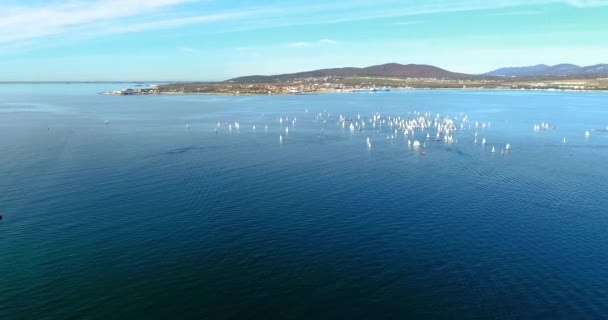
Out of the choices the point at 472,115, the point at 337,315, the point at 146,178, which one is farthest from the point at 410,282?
the point at 472,115

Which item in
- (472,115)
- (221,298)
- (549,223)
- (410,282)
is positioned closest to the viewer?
(221,298)

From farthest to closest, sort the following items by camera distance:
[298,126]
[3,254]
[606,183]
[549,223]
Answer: [298,126], [606,183], [549,223], [3,254]

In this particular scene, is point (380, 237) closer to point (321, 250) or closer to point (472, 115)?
point (321, 250)

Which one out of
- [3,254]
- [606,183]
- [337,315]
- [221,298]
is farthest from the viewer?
[606,183]

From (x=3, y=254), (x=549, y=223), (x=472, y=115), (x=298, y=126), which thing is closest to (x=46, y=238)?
(x=3, y=254)

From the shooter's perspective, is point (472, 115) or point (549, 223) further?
point (472, 115)

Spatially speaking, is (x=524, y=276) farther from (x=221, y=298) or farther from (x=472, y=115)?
(x=472, y=115)
